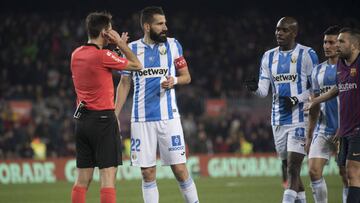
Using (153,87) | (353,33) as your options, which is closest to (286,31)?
(353,33)

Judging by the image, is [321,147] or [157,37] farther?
[321,147]

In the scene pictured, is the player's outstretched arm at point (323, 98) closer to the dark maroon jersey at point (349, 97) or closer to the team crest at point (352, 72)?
the dark maroon jersey at point (349, 97)

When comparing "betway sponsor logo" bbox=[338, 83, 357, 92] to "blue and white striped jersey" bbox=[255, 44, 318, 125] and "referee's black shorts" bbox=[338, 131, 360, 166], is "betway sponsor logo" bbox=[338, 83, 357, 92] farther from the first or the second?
"blue and white striped jersey" bbox=[255, 44, 318, 125]

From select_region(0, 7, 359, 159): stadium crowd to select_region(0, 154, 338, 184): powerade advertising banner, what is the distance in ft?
4.59

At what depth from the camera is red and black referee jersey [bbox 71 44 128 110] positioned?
805 centimetres

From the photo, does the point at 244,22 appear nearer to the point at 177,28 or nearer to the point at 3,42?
the point at 177,28

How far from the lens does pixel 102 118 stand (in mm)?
8125

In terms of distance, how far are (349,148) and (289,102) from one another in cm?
144

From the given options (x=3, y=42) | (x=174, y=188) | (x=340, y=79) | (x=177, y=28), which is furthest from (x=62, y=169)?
(x=340, y=79)

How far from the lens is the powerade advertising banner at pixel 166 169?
19328 mm

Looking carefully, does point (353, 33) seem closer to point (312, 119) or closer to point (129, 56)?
point (312, 119)

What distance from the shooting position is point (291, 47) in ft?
32.0

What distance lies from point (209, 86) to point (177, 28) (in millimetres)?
3282

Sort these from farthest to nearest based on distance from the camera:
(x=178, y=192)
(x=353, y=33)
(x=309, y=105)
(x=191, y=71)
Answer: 1. (x=191, y=71)
2. (x=178, y=192)
3. (x=309, y=105)
4. (x=353, y=33)
